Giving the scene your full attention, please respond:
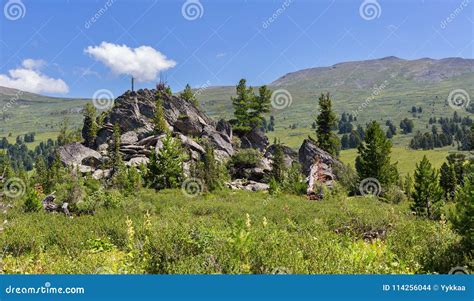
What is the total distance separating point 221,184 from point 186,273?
4344 centimetres

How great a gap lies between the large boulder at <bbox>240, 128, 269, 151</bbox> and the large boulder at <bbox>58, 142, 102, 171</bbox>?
87.5 feet

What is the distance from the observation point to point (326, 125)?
67.8 metres

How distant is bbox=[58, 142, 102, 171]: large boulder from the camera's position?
61438mm

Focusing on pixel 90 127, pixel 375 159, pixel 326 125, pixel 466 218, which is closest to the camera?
pixel 466 218

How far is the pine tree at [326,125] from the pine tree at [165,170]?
2779cm

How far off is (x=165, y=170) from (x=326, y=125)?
103ft

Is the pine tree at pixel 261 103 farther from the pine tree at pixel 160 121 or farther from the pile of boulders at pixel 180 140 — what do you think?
the pine tree at pixel 160 121

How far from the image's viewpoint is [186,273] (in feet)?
21.0

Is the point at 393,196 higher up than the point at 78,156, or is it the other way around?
the point at 78,156

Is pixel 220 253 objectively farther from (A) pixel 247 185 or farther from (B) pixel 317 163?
(B) pixel 317 163

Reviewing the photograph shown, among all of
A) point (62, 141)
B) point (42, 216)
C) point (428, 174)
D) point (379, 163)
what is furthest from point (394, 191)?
point (62, 141)

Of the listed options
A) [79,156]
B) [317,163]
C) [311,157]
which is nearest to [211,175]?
[317,163]

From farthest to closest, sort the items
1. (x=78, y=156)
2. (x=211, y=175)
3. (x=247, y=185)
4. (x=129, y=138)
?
(x=129, y=138) < (x=78, y=156) < (x=247, y=185) < (x=211, y=175)

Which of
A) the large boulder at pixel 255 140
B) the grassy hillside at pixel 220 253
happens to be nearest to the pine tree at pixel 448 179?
the large boulder at pixel 255 140
